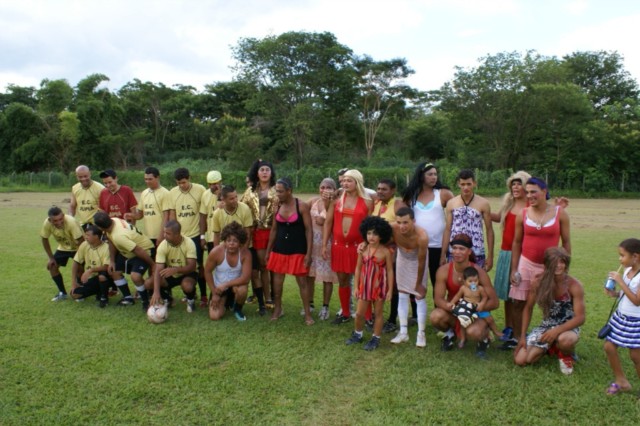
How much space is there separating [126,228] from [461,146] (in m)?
31.7

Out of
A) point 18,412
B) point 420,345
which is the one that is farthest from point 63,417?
point 420,345

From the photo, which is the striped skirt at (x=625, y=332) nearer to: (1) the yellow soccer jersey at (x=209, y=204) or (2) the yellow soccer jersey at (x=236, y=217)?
(2) the yellow soccer jersey at (x=236, y=217)

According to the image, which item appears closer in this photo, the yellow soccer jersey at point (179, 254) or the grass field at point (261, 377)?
the grass field at point (261, 377)

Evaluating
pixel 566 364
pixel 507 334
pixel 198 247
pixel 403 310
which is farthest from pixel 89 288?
pixel 566 364

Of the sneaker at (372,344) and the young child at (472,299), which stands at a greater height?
the young child at (472,299)

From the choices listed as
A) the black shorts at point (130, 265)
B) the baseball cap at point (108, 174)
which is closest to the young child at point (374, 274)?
the black shorts at point (130, 265)

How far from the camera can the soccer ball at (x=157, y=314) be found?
566 cm

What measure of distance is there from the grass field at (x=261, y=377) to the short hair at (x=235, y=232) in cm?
97

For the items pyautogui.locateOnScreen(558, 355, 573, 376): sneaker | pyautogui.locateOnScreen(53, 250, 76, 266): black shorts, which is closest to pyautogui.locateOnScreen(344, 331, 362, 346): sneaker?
pyautogui.locateOnScreen(558, 355, 573, 376): sneaker

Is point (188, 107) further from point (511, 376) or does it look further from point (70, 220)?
point (511, 376)

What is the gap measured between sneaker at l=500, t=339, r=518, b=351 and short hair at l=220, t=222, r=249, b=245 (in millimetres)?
2981

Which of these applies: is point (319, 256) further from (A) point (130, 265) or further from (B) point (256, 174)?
(A) point (130, 265)

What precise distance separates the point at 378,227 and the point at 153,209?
3.43 m

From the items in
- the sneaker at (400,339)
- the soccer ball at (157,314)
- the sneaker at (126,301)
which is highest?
the sneaker at (400,339)
